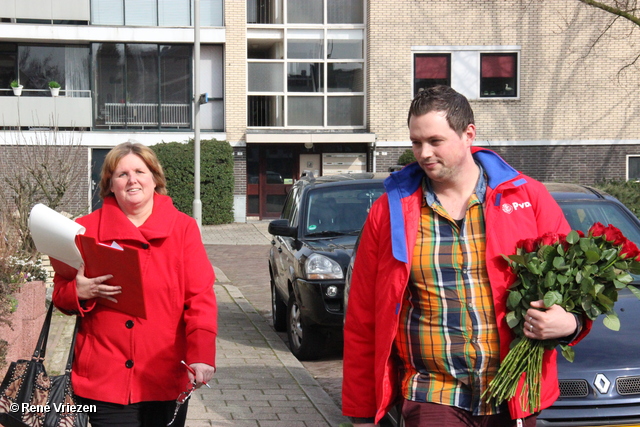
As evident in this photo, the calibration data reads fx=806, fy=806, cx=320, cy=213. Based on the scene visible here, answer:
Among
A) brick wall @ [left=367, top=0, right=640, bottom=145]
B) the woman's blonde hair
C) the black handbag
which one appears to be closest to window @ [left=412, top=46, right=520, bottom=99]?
brick wall @ [left=367, top=0, right=640, bottom=145]

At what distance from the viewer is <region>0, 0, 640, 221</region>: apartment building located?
28.0 m

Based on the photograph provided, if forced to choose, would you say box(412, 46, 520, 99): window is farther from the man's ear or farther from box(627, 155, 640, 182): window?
the man's ear

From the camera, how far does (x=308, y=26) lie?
28578 millimetres

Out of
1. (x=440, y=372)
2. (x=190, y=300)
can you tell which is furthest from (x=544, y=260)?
(x=190, y=300)

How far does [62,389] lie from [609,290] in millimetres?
2194

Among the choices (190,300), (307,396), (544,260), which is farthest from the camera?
(307,396)

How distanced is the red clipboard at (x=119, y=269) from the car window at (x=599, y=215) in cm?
410

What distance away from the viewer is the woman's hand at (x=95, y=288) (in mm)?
3383

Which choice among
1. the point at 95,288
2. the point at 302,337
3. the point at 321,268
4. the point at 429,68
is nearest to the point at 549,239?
the point at 95,288

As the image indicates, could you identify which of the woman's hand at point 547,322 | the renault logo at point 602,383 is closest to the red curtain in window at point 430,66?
the renault logo at point 602,383

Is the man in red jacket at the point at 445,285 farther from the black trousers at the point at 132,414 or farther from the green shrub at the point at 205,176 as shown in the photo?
the green shrub at the point at 205,176

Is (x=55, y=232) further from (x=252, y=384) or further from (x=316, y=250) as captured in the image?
(x=316, y=250)

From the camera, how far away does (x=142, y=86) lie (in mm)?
28891

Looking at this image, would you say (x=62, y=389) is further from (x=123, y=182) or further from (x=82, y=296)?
(x=123, y=182)
